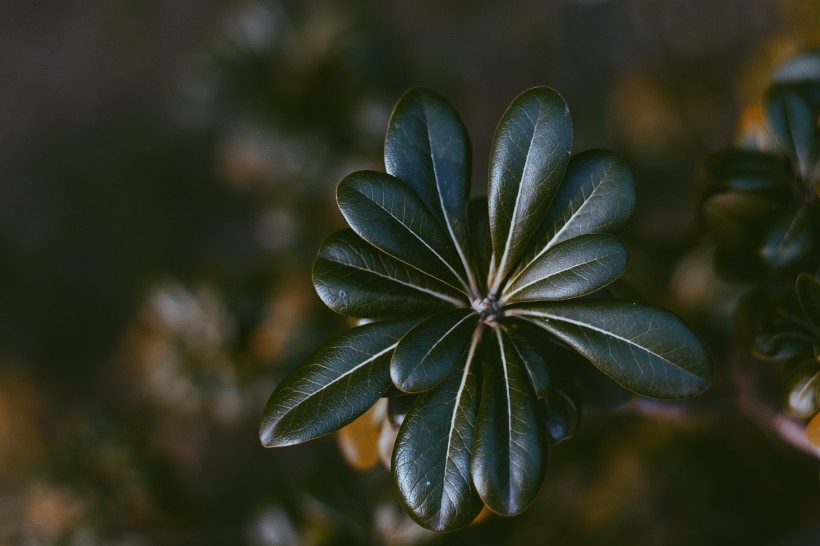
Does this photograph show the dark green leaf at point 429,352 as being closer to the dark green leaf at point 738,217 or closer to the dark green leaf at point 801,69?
the dark green leaf at point 738,217

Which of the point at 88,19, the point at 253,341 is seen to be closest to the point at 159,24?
the point at 88,19

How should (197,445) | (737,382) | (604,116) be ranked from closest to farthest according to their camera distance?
1. (737,382)
2. (604,116)
3. (197,445)

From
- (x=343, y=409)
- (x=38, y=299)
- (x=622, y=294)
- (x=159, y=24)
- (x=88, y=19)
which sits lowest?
(x=622, y=294)

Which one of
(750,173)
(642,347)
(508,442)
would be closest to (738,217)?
(750,173)

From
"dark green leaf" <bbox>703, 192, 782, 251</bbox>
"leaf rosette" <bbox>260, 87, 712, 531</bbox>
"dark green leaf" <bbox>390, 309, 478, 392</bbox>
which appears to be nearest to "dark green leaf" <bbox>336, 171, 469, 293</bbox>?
"leaf rosette" <bbox>260, 87, 712, 531</bbox>

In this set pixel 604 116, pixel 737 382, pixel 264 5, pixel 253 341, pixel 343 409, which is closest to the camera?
pixel 343 409

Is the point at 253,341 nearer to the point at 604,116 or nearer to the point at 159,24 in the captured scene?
the point at 604,116
